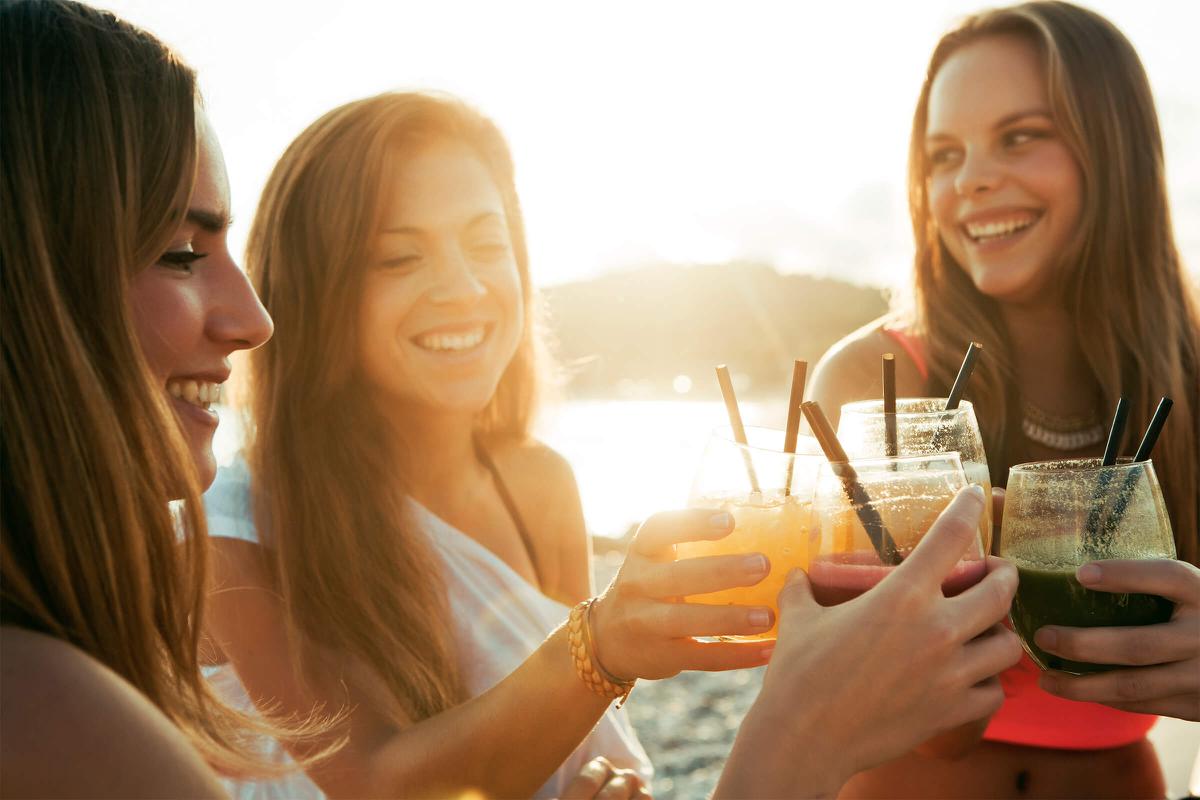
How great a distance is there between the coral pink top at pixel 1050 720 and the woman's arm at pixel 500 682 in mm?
1033

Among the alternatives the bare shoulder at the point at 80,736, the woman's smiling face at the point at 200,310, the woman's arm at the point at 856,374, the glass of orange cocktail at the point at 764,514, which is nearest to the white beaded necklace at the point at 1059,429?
the woman's arm at the point at 856,374

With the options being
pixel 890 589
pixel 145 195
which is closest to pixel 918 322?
pixel 890 589

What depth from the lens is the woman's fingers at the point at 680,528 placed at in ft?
5.37

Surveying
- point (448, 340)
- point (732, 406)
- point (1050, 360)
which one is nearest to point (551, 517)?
point (448, 340)

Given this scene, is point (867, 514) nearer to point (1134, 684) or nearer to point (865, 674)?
point (865, 674)

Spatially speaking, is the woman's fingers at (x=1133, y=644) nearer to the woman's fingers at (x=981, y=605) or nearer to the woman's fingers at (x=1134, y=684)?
the woman's fingers at (x=1134, y=684)

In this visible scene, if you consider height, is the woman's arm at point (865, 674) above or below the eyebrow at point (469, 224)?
below

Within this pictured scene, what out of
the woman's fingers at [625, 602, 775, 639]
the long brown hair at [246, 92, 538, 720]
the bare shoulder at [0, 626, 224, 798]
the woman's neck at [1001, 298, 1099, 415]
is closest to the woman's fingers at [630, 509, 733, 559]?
the woman's fingers at [625, 602, 775, 639]

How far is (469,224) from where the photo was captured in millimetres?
2781

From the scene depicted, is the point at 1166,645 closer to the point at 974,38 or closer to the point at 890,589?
the point at 890,589

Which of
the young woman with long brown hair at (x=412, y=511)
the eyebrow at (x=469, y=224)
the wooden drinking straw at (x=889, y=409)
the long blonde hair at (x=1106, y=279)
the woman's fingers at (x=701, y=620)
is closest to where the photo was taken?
the woman's fingers at (x=701, y=620)

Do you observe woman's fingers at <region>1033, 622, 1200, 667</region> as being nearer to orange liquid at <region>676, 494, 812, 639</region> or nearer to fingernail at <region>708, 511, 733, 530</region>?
orange liquid at <region>676, 494, 812, 639</region>

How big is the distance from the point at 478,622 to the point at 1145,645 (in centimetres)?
187

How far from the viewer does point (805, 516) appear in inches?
66.8
